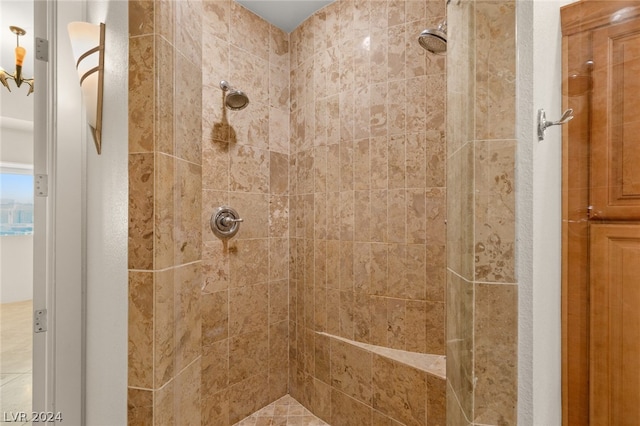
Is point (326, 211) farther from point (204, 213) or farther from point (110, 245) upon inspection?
point (110, 245)

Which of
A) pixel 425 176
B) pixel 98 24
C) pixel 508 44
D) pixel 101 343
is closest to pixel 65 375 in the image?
pixel 101 343

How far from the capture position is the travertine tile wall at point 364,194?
5.08 ft

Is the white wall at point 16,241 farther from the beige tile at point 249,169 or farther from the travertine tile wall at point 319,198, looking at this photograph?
the beige tile at point 249,169

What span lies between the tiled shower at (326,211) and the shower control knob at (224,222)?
2.0 inches

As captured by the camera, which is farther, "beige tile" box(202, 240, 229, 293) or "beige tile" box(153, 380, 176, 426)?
"beige tile" box(202, 240, 229, 293)

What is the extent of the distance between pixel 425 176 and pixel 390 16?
3.15ft

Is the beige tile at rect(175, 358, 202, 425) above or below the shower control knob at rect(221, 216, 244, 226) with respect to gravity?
below

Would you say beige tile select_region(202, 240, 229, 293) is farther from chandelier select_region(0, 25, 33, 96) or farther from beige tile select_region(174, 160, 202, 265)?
chandelier select_region(0, 25, 33, 96)

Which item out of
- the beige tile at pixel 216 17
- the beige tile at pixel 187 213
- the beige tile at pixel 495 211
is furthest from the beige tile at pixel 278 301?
the beige tile at pixel 216 17

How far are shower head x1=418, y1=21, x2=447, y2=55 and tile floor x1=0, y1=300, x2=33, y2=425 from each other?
5.66 ft

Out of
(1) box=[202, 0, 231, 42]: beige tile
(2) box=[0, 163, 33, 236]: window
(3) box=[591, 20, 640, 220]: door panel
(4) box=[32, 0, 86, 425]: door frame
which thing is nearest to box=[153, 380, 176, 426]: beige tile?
(4) box=[32, 0, 86, 425]: door frame

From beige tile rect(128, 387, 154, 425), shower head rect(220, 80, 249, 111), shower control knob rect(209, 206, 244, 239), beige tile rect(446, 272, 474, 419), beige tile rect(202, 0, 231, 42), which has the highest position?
beige tile rect(202, 0, 231, 42)

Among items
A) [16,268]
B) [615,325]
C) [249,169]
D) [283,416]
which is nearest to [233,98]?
[249,169]

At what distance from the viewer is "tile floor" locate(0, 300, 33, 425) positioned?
854mm
